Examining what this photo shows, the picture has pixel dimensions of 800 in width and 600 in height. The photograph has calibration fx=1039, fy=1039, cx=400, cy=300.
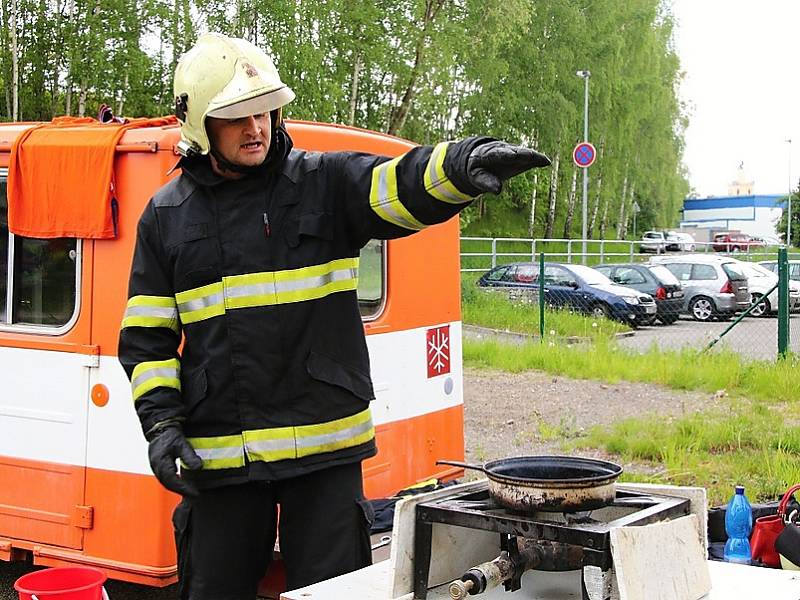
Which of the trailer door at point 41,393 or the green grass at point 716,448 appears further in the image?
the green grass at point 716,448

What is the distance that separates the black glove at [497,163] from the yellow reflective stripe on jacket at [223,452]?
1098 millimetres

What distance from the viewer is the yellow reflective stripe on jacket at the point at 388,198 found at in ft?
9.51

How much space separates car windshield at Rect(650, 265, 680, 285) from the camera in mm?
21169

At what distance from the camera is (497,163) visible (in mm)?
2576

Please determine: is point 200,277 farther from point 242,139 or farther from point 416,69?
point 416,69

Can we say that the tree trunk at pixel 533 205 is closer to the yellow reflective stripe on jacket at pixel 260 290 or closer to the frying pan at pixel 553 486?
the yellow reflective stripe on jacket at pixel 260 290

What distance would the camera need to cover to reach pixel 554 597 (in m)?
2.76

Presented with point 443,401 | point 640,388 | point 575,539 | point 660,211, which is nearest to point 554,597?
point 575,539

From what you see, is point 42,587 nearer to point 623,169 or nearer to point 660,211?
point 623,169

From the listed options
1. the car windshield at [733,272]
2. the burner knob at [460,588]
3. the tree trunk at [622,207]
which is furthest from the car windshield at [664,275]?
the tree trunk at [622,207]

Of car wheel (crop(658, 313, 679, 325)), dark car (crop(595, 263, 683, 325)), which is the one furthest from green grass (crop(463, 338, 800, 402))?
dark car (crop(595, 263, 683, 325))

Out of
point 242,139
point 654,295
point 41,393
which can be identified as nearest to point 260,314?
point 242,139

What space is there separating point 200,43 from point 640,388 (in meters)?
9.41

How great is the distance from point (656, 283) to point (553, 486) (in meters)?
19.0
